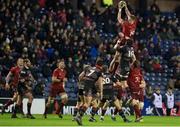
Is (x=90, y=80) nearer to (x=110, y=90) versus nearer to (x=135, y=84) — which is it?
(x=110, y=90)

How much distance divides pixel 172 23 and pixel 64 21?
793cm

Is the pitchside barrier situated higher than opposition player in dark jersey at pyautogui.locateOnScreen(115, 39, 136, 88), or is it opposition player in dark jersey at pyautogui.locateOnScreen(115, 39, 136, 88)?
opposition player in dark jersey at pyautogui.locateOnScreen(115, 39, 136, 88)

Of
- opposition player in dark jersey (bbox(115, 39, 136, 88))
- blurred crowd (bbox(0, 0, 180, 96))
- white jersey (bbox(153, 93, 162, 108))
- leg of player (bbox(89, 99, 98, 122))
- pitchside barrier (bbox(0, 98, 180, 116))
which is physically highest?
blurred crowd (bbox(0, 0, 180, 96))

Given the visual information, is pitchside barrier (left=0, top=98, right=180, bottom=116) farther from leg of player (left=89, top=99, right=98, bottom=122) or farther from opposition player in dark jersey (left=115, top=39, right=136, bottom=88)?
opposition player in dark jersey (left=115, top=39, right=136, bottom=88)

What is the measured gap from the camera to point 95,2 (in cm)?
4306

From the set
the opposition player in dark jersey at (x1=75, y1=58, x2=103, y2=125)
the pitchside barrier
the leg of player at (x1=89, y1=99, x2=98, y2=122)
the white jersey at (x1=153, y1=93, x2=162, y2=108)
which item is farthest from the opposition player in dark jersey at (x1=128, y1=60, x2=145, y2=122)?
the white jersey at (x1=153, y1=93, x2=162, y2=108)

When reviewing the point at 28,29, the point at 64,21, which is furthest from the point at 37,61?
the point at 64,21

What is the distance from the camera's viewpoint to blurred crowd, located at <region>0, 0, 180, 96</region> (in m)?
33.9

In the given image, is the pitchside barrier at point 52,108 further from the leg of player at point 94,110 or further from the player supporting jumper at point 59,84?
the leg of player at point 94,110

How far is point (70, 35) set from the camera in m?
36.3

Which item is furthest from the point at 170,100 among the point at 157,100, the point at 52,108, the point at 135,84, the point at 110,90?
the point at 110,90

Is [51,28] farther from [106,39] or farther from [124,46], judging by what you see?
[124,46]

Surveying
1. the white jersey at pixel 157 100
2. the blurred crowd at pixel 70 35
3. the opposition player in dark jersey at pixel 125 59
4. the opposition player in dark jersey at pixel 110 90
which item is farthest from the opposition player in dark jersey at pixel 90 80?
the white jersey at pixel 157 100

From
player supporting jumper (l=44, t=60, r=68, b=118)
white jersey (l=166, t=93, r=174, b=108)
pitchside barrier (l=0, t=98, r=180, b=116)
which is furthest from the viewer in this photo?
white jersey (l=166, t=93, r=174, b=108)
